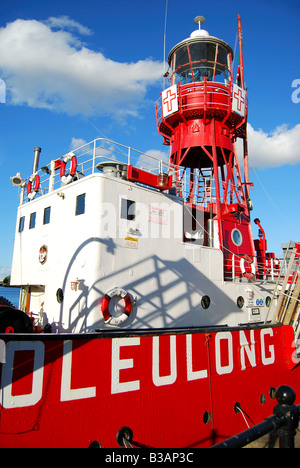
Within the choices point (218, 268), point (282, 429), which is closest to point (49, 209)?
point (218, 268)

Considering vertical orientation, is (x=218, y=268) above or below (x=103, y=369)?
above

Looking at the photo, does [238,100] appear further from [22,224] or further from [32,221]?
[22,224]

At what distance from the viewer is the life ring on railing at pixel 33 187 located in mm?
12695

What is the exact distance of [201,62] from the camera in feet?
55.3

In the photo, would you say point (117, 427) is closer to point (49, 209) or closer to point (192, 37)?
point (49, 209)

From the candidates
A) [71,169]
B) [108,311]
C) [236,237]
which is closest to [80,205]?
[71,169]

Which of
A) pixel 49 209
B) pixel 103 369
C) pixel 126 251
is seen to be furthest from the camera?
pixel 49 209

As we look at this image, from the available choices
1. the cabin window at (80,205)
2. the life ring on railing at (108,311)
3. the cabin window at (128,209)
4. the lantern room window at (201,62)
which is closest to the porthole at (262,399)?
the life ring on railing at (108,311)

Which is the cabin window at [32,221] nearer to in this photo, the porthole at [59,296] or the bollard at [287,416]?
the porthole at [59,296]

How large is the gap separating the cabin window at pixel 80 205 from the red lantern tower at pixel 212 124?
5.39 metres

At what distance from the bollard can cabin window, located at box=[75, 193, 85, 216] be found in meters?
7.45

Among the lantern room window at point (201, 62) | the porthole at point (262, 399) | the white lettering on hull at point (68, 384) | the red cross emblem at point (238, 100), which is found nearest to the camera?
the white lettering on hull at point (68, 384)

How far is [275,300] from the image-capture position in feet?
35.6
